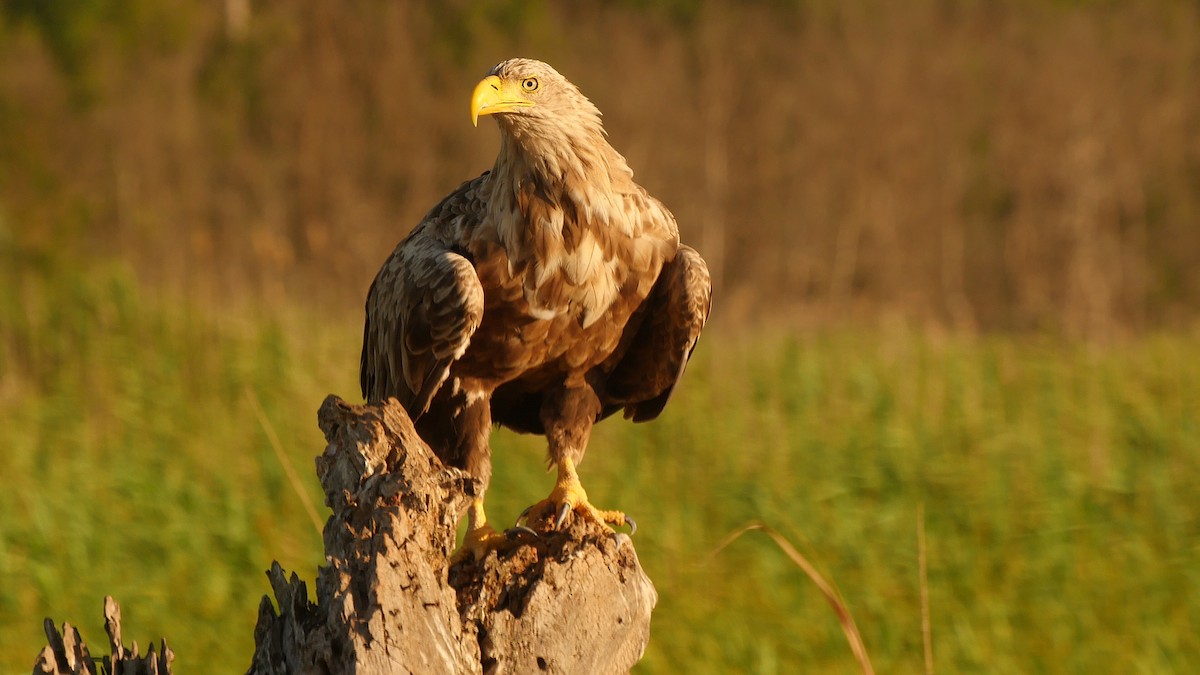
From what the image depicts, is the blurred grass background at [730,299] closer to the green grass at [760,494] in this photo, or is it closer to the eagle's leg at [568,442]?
the green grass at [760,494]

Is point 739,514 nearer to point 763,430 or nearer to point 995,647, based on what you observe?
point 763,430

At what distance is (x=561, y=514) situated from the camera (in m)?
4.10

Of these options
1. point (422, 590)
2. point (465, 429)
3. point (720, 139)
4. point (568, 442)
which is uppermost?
point (720, 139)

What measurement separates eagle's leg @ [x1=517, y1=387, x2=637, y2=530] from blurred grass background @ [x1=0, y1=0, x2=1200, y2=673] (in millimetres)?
2355

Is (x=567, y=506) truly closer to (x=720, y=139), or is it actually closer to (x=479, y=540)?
(x=479, y=540)

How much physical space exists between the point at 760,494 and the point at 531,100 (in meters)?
4.64

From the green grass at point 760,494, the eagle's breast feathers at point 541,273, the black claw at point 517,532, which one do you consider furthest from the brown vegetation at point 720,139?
the black claw at point 517,532

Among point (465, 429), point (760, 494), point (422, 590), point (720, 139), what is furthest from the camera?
point (720, 139)

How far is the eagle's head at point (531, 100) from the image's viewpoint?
3871mm

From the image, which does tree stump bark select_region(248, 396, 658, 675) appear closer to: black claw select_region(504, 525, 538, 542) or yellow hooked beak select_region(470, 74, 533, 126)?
black claw select_region(504, 525, 538, 542)

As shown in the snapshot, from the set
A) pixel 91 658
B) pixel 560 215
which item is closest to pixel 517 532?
pixel 560 215

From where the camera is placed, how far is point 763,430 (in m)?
9.08

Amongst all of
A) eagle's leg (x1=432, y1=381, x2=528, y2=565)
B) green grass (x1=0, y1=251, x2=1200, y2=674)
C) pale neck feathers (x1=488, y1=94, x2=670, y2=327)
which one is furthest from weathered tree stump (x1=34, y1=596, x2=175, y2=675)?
green grass (x1=0, y1=251, x2=1200, y2=674)

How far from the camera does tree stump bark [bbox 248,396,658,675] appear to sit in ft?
9.21
